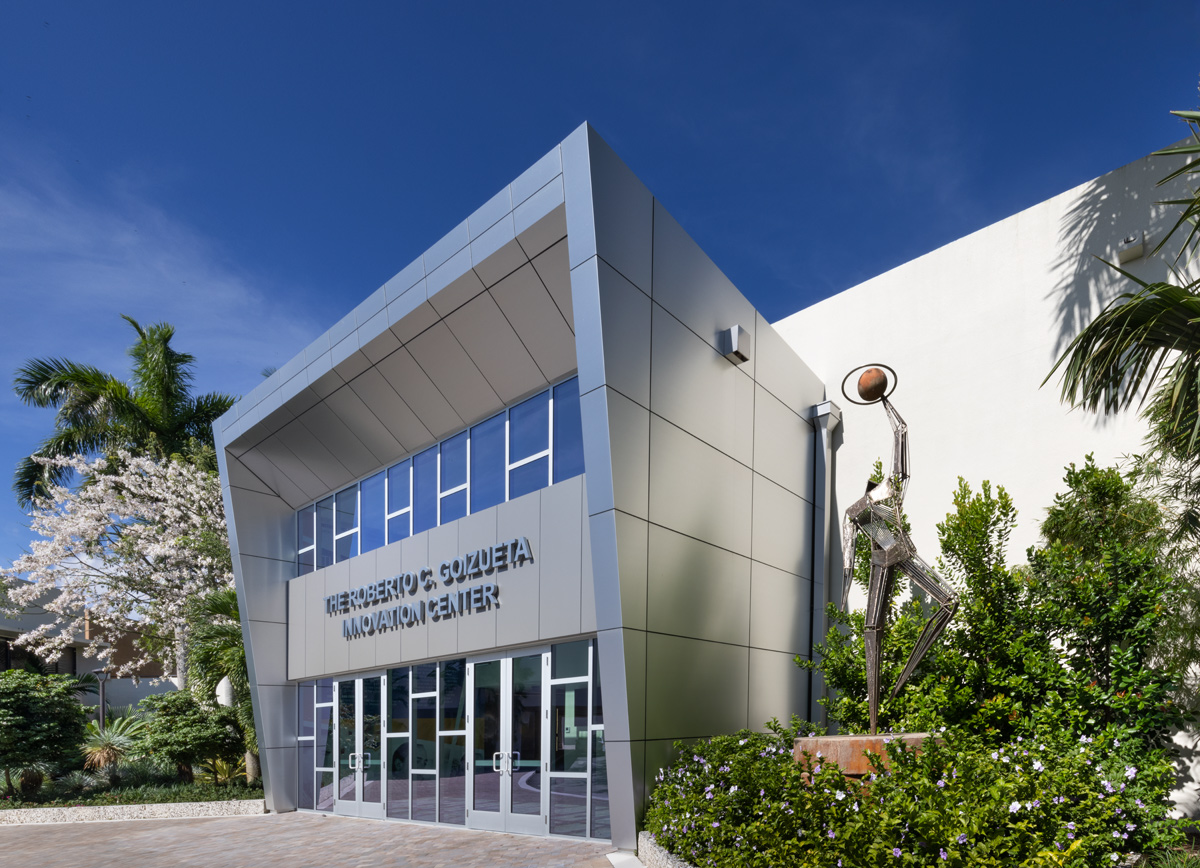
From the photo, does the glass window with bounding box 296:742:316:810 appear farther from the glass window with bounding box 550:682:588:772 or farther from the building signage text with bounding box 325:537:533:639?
the glass window with bounding box 550:682:588:772

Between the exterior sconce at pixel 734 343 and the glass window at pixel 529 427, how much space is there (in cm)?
280

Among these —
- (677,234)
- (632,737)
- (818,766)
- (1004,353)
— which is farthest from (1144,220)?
(632,737)

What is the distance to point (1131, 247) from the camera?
11500mm

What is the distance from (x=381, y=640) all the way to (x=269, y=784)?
482 centimetres

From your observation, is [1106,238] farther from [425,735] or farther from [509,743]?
[425,735]

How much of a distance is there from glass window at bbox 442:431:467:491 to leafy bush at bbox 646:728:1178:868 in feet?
23.0

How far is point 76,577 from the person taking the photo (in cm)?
2497

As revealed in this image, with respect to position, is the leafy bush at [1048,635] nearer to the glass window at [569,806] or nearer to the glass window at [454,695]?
the glass window at [569,806]

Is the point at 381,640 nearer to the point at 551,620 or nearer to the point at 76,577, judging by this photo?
the point at 551,620

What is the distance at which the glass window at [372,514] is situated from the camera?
635 inches

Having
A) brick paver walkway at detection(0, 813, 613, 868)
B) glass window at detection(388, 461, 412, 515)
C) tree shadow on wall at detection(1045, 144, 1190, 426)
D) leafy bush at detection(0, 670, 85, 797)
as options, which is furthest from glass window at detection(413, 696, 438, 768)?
tree shadow on wall at detection(1045, 144, 1190, 426)

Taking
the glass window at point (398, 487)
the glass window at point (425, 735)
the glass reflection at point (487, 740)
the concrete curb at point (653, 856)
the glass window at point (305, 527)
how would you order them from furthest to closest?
the glass window at point (305, 527) < the glass window at point (398, 487) < the glass window at point (425, 735) < the glass reflection at point (487, 740) < the concrete curb at point (653, 856)

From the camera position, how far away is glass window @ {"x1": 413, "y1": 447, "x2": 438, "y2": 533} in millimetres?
14820

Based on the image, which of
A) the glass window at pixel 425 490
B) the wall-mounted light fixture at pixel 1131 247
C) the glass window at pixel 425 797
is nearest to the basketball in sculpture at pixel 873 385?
the wall-mounted light fixture at pixel 1131 247
